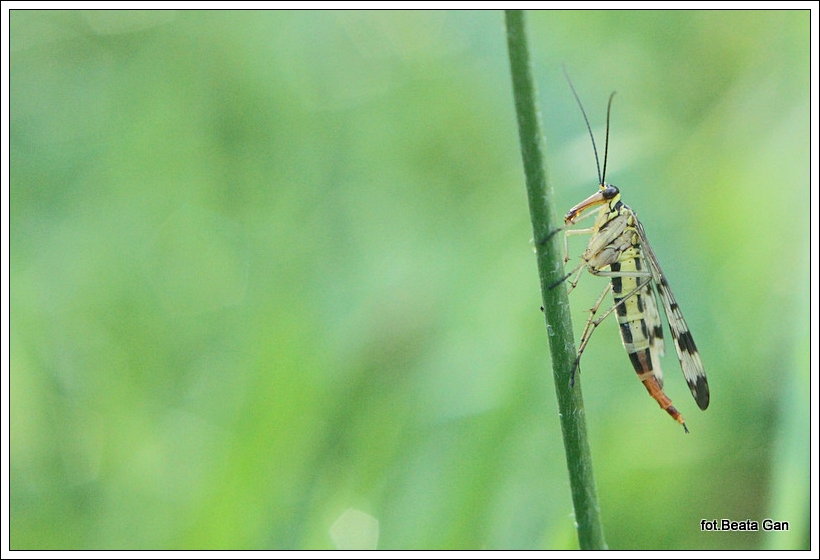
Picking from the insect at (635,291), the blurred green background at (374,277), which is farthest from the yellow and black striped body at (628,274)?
the blurred green background at (374,277)

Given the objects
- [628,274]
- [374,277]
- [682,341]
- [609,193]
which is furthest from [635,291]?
[374,277]

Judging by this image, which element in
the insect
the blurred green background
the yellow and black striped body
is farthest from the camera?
the yellow and black striped body

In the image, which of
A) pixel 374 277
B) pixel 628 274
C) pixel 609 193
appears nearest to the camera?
pixel 609 193

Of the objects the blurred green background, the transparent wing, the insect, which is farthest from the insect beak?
the blurred green background

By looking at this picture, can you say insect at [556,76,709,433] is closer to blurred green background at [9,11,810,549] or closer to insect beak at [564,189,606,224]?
insect beak at [564,189,606,224]

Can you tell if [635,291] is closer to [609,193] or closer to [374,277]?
[609,193]

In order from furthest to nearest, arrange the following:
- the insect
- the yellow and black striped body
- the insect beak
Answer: the yellow and black striped body, the insect, the insect beak

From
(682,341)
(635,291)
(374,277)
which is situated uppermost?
(374,277)

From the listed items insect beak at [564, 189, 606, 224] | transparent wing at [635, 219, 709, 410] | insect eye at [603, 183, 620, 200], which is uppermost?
insect eye at [603, 183, 620, 200]
